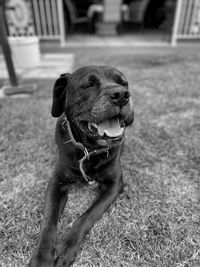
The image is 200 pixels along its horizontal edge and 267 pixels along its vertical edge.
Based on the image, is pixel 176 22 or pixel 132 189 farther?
pixel 176 22

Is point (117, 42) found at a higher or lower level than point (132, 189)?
lower

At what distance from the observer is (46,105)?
366 cm

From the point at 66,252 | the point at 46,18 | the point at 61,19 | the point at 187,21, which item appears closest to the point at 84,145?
the point at 66,252

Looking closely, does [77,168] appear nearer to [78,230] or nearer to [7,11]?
[78,230]

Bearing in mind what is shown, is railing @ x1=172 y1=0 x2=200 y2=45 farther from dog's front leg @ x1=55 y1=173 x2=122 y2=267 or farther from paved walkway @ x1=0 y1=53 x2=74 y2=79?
dog's front leg @ x1=55 y1=173 x2=122 y2=267

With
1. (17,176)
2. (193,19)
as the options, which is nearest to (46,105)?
(17,176)

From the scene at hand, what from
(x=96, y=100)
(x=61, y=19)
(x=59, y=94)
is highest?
(x=96, y=100)

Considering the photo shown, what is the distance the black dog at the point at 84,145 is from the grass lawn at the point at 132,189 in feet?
0.38

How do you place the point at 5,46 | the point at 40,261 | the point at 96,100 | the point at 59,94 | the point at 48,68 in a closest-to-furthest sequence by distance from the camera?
1. the point at 40,261
2. the point at 96,100
3. the point at 59,94
4. the point at 5,46
5. the point at 48,68

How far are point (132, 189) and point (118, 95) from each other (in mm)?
941

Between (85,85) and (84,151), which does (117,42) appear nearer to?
(85,85)

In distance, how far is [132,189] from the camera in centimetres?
203

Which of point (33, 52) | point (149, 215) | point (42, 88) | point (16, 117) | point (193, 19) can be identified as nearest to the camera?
point (149, 215)

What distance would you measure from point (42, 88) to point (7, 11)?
9.39 ft
